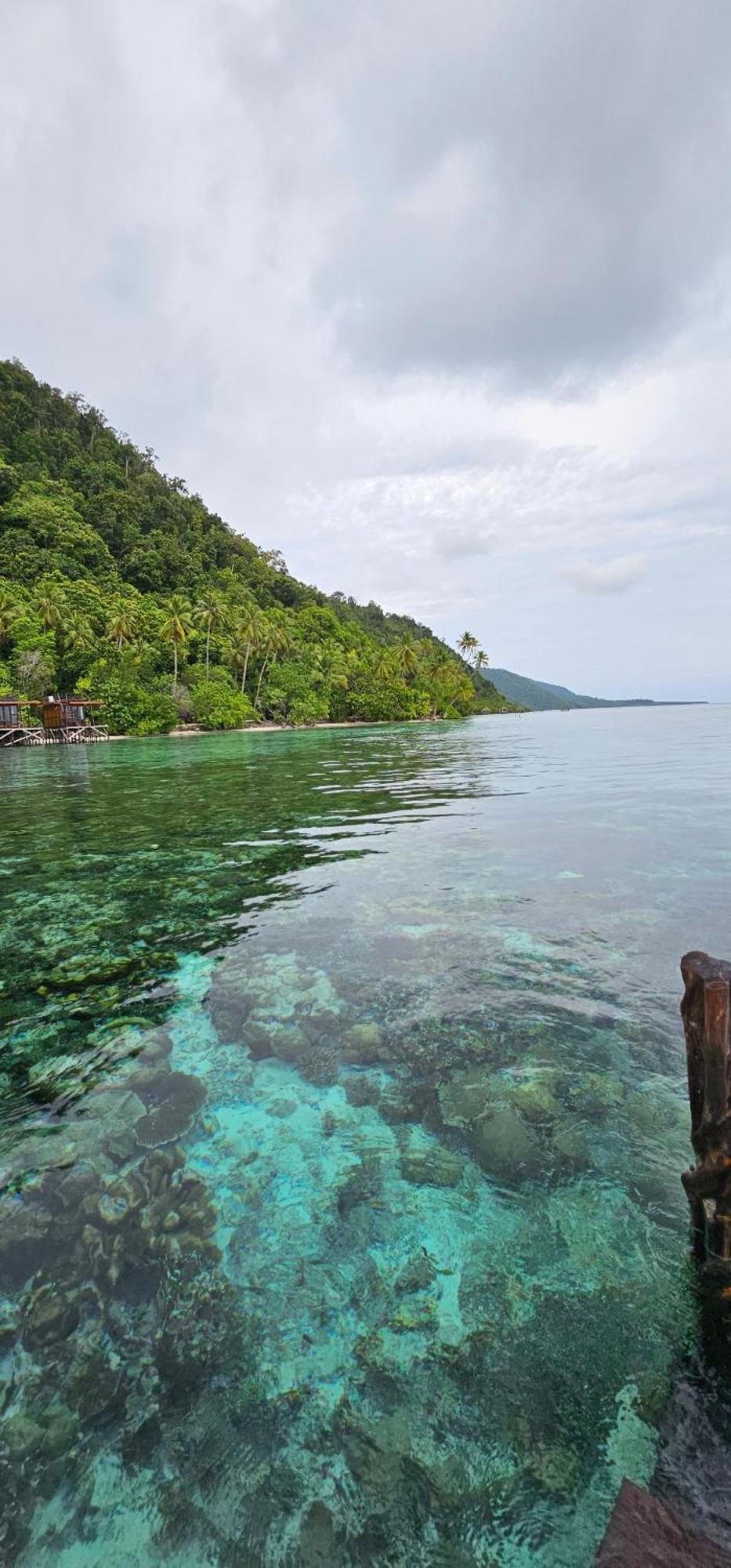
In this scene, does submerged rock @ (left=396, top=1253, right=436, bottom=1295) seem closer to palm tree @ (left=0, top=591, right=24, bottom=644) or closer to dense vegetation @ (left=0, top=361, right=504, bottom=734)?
dense vegetation @ (left=0, top=361, right=504, bottom=734)

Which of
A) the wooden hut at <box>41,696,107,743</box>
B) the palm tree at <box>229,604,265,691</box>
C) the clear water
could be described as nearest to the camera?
the clear water

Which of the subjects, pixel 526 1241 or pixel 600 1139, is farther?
pixel 600 1139

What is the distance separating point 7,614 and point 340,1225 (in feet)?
251

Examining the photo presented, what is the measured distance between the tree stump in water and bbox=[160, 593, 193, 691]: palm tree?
243ft

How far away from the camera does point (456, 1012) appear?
5.82 metres

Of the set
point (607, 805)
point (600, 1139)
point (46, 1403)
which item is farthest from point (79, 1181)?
point (607, 805)

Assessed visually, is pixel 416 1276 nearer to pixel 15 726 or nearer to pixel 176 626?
pixel 15 726

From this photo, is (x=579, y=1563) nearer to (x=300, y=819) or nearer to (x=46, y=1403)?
(x=46, y=1403)

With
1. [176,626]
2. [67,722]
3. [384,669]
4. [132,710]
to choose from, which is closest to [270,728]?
[176,626]

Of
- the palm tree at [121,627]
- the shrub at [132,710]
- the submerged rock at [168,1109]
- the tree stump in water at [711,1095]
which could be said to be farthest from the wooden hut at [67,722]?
the tree stump in water at [711,1095]

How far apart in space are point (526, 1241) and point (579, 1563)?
129 cm

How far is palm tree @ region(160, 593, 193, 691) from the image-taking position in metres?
74.5

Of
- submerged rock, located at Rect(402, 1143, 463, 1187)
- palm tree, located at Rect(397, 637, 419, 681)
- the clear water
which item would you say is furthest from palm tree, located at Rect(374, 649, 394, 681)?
submerged rock, located at Rect(402, 1143, 463, 1187)

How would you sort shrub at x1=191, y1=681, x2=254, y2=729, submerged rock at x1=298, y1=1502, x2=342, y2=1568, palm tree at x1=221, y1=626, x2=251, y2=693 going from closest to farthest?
submerged rock at x1=298, y1=1502, x2=342, y2=1568 → shrub at x1=191, y1=681, x2=254, y2=729 → palm tree at x1=221, y1=626, x2=251, y2=693
